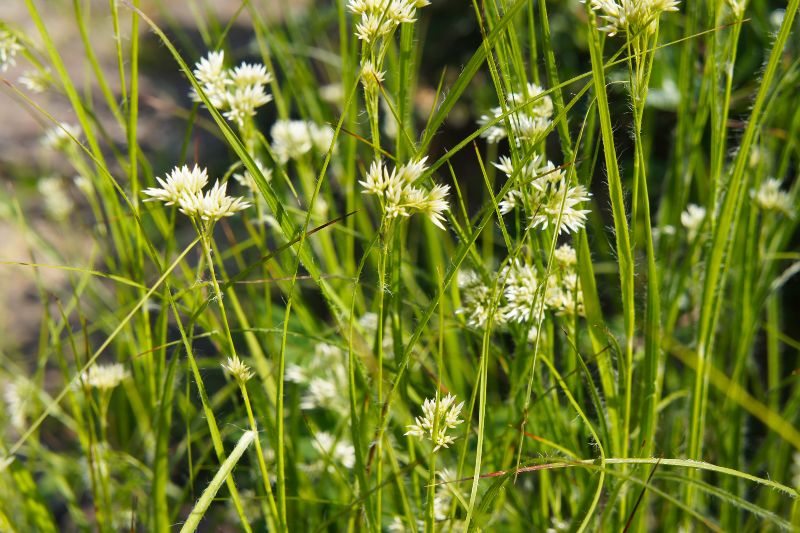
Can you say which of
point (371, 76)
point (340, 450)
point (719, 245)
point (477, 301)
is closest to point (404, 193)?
point (371, 76)

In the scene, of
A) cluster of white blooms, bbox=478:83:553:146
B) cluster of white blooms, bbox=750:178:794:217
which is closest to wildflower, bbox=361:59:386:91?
cluster of white blooms, bbox=478:83:553:146

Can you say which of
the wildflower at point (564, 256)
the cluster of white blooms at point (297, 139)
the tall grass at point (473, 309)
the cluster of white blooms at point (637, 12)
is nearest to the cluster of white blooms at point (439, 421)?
the tall grass at point (473, 309)

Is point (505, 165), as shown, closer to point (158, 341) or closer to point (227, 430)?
point (158, 341)

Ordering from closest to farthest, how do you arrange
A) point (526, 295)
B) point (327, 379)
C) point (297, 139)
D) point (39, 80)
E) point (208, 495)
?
point (208, 495), point (526, 295), point (39, 80), point (297, 139), point (327, 379)

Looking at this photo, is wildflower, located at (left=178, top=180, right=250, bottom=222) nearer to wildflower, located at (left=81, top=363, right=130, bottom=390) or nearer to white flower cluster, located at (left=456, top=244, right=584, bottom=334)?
white flower cluster, located at (left=456, top=244, right=584, bottom=334)

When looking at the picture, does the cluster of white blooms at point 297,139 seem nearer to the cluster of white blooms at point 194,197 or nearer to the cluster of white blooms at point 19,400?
the cluster of white blooms at point 194,197

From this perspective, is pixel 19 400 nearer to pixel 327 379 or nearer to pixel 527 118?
pixel 327 379
